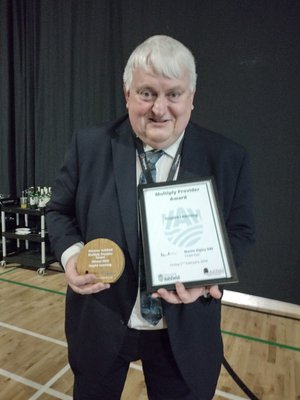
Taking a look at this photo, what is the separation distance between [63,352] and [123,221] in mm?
1876

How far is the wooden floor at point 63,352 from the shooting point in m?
2.03

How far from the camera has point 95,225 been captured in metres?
0.97

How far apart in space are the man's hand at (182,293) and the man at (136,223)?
7 cm

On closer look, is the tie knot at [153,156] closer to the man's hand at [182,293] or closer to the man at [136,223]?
the man at [136,223]

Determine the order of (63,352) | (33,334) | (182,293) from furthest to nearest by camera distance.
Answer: (33,334) < (63,352) < (182,293)

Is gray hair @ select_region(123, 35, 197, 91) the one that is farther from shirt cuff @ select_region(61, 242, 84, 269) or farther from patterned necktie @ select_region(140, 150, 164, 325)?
shirt cuff @ select_region(61, 242, 84, 269)

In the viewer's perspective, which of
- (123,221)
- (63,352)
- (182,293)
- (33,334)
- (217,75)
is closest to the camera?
(182,293)

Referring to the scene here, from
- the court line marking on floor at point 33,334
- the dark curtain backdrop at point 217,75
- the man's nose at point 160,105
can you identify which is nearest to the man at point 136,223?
the man's nose at point 160,105

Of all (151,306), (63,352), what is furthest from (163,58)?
(63,352)

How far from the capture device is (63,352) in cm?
239

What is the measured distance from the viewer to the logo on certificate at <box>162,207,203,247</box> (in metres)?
0.84

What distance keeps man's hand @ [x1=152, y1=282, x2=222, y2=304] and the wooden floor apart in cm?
147

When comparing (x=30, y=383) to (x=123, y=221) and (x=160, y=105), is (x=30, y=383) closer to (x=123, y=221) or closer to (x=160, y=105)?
(x=123, y=221)

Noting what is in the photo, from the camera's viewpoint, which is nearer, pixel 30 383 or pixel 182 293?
pixel 182 293
